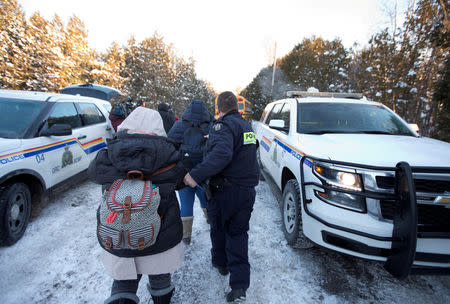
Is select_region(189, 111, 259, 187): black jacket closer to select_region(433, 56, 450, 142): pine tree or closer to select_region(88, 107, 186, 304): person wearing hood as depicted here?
select_region(88, 107, 186, 304): person wearing hood

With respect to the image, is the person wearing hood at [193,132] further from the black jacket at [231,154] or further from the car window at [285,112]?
the car window at [285,112]

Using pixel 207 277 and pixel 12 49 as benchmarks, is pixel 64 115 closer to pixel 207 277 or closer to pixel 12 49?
pixel 207 277

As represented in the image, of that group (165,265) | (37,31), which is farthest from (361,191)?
(37,31)

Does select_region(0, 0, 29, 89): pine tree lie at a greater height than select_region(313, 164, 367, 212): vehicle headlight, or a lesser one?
greater

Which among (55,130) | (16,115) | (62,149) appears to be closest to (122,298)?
(55,130)

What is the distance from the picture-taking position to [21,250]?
2.62 m

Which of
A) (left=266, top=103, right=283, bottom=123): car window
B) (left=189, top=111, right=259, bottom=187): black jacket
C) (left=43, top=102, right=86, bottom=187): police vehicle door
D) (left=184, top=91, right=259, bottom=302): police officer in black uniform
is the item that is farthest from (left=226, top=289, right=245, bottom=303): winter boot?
(left=266, top=103, right=283, bottom=123): car window

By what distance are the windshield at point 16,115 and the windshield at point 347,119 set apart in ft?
12.5

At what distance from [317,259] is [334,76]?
900 inches

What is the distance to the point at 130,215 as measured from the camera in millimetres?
1287

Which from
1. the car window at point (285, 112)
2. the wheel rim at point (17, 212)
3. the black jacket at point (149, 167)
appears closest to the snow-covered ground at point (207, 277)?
the wheel rim at point (17, 212)

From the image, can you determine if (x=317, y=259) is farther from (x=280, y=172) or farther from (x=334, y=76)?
(x=334, y=76)

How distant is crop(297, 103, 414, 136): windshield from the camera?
2.97 metres

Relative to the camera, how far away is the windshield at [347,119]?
2.97m
